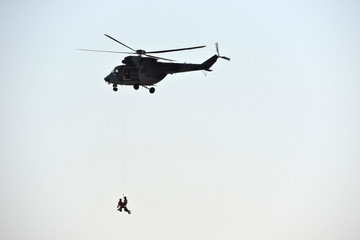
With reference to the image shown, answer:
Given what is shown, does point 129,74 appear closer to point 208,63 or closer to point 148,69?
point 148,69

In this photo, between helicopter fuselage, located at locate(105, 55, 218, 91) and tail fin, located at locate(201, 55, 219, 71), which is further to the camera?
tail fin, located at locate(201, 55, 219, 71)

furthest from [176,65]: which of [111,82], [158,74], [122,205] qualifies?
[122,205]

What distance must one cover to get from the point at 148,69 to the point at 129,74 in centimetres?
171

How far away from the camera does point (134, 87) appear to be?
41.3 meters

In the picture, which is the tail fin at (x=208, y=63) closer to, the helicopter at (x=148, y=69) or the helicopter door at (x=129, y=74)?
the helicopter at (x=148, y=69)

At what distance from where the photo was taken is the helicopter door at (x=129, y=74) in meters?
Answer: 41.2

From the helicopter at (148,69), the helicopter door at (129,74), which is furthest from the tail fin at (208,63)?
the helicopter door at (129,74)

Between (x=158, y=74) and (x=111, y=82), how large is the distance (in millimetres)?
4449

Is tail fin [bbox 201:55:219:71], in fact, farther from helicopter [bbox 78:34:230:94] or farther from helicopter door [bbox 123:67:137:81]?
helicopter door [bbox 123:67:137:81]

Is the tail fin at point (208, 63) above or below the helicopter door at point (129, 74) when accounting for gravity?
above

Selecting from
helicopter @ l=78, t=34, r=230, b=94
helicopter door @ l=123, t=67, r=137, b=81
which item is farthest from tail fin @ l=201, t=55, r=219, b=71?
helicopter door @ l=123, t=67, r=137, b=81

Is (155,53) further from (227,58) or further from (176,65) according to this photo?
(227,58)

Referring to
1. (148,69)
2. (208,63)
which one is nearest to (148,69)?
(148,69)

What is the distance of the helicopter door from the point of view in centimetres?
4120
